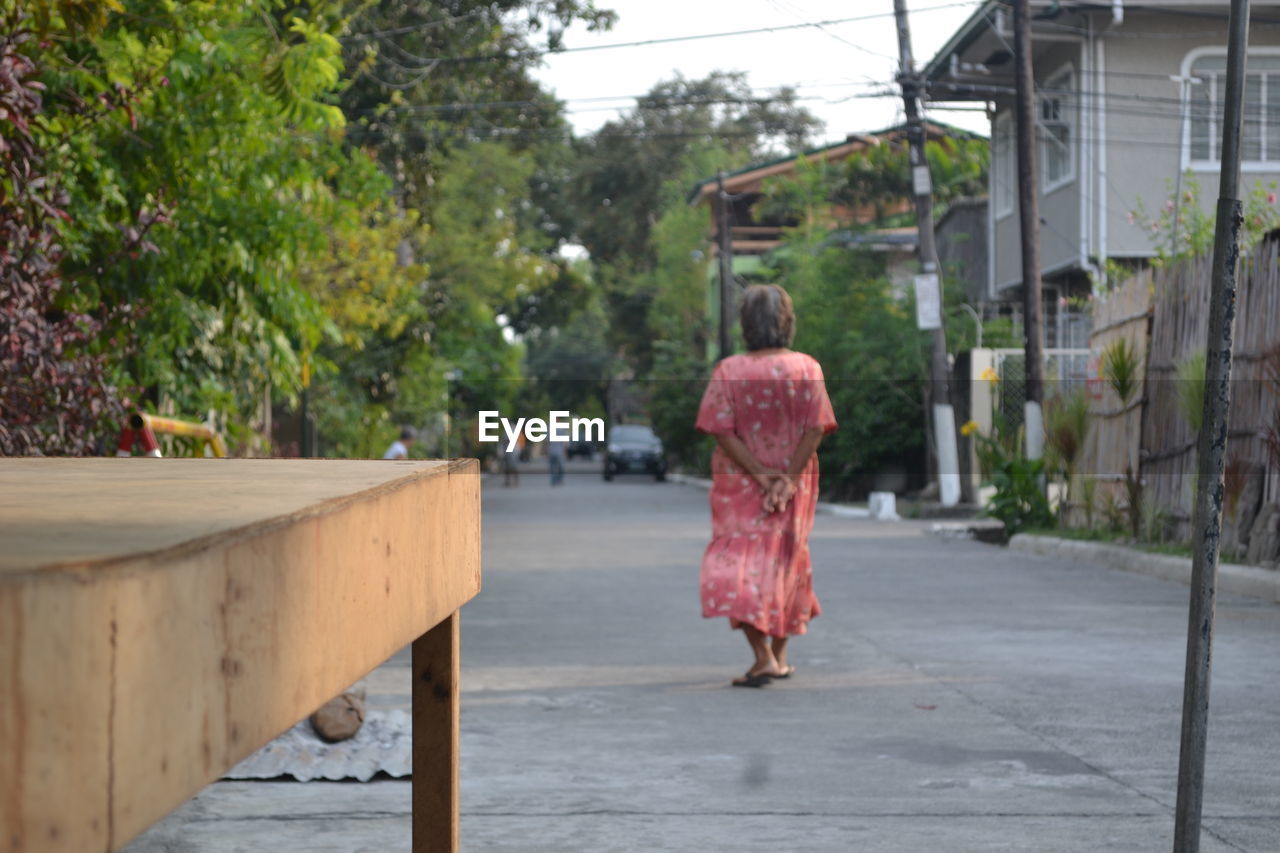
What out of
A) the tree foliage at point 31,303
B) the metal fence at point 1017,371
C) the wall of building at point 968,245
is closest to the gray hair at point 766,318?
the tree foliage at point 31,303

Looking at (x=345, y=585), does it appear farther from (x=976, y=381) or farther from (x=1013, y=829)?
(x=976, y=381)

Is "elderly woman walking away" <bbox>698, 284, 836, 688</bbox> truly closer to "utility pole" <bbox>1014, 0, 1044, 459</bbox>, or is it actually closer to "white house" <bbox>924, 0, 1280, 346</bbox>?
"utility pole" <bbox>1014, 0, 1044, 459</bbox>

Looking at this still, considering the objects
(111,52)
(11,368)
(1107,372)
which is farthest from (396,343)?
(11,368)

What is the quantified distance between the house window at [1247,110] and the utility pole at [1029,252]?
464cm

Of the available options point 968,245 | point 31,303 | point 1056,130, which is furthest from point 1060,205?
point 31,303

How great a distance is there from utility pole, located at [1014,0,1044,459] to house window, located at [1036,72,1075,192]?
4.75 meters

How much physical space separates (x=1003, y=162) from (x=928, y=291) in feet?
18.2

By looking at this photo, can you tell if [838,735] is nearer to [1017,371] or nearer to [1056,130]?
[1017,371]

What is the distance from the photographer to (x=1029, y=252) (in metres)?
22.0

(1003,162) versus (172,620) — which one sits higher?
(1003,162)

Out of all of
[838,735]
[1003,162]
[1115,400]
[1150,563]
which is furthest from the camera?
[1003,162]

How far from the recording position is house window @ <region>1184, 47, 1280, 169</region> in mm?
25547

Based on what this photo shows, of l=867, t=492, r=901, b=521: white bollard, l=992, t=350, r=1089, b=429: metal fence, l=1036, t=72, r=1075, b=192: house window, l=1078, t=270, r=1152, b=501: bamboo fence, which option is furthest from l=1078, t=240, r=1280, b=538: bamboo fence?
l=1036, t=72, r=1075, b=192: house window

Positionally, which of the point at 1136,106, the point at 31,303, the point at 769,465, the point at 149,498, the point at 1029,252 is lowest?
the point at 769,465
